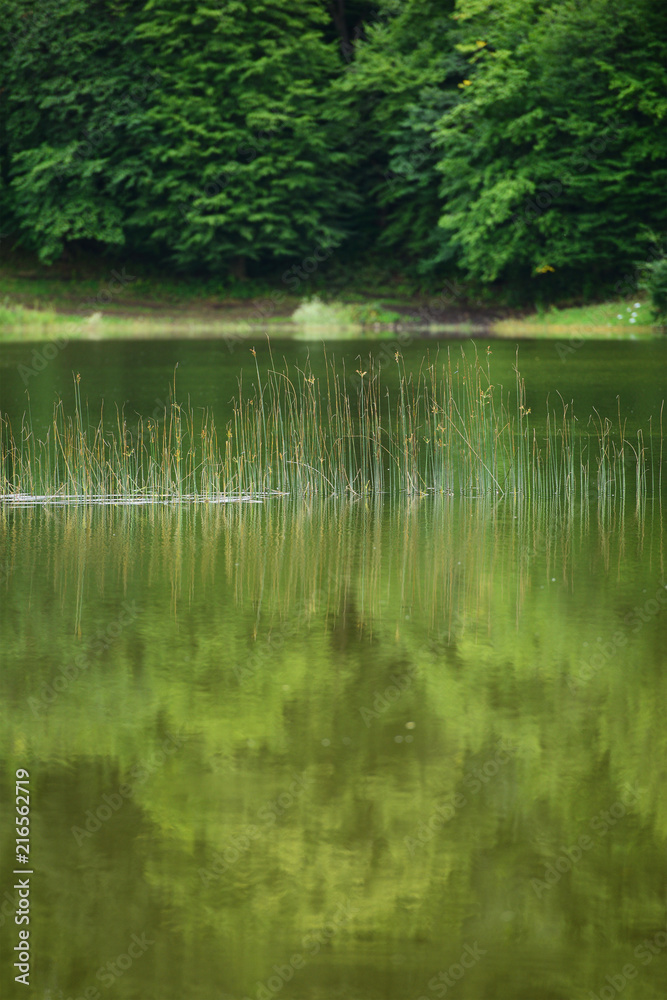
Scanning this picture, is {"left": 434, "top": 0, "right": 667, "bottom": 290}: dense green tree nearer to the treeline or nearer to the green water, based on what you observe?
the treeline

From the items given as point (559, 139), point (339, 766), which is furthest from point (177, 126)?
point (339, 766)

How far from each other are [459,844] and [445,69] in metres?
38.5

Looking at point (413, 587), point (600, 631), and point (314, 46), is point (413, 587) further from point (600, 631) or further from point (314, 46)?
point (314, 46)

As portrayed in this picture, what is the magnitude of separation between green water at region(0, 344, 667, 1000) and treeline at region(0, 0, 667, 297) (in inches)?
1189

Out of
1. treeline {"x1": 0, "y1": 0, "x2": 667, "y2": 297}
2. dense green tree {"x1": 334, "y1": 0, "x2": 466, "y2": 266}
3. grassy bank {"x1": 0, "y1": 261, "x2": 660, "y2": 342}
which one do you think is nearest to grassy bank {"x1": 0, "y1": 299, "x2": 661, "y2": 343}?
grassy bank {"x1": 0, "y1": 261, "x2": 660, "y2": 342}

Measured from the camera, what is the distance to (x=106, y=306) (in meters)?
40.3

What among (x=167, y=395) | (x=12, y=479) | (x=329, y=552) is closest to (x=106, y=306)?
(x=167, y=395)

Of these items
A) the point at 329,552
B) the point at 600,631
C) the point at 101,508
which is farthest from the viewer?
the point at 101,508

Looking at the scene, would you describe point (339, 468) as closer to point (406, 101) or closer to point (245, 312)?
point (245, 312)

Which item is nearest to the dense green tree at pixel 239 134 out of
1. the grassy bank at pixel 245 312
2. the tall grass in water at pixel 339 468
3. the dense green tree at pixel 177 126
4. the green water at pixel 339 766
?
the dense green tree at pixel 177 126

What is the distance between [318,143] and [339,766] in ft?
125

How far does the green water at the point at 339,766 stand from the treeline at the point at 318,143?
3020cm

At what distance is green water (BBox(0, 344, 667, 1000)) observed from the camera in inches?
154

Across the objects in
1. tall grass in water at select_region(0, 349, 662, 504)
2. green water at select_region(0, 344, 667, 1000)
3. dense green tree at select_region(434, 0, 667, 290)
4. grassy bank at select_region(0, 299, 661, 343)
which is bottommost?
green water at select_region(0, 344, 667, 1000)
